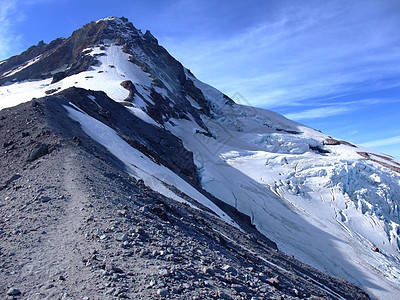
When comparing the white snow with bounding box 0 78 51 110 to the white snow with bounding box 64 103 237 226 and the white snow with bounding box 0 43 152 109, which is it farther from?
the white snow with bounding box 64 103 237 226

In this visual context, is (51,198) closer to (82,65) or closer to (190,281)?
(190,281)

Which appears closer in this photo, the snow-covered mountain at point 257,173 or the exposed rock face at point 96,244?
the exposed rock face at point 96,244

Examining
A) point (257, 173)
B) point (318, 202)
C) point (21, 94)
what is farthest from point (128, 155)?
point (21, 94)

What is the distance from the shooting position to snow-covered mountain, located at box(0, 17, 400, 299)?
20047mm

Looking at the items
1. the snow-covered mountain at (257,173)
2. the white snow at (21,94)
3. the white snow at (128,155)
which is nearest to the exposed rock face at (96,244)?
the white snow at (128,155)

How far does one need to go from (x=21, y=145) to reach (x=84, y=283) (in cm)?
865

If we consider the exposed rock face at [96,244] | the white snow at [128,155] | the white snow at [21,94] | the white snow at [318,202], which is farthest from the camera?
the white snow at [21,94]

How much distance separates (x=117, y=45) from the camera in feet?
206

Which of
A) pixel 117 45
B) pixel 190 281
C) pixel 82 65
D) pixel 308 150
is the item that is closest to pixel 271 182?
pixel 308 150

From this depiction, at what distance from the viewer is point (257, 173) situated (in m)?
37.8

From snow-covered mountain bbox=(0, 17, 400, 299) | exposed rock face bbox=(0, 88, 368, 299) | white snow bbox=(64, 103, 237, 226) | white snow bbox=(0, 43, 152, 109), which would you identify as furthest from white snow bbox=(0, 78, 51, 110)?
exposed rock face bbox=(0, 88, 368, 299)

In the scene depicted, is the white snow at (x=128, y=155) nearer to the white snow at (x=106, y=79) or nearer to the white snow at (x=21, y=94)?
the white snow at (x=106, y=79)

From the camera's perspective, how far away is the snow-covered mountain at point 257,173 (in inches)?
789

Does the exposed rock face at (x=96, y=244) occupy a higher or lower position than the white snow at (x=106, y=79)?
lower
